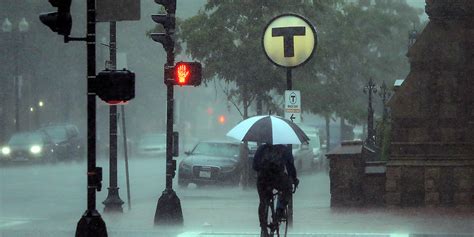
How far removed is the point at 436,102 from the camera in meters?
23.0

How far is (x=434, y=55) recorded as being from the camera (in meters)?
23.0

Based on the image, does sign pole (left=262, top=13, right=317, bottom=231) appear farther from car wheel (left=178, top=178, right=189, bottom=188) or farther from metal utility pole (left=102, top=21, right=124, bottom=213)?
car wheel (left=178, top=178, right=189, bottom=188)

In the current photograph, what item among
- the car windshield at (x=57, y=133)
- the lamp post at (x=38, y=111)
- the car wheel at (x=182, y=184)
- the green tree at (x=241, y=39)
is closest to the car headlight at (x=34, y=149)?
the car windshield at (x=57, y=133)

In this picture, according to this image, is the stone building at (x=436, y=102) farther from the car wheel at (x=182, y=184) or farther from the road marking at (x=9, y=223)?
the car wheel at (x=182, y=184)

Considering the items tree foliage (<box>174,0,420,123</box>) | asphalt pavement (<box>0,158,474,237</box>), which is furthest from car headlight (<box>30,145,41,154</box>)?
asphalt pavement (<box>0,158,474,237</box>)

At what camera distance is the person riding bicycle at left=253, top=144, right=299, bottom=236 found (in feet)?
48.6

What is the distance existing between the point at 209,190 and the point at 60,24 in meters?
19.7

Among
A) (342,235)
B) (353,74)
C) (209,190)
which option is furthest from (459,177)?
(353,74)

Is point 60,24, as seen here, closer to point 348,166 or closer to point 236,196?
point 348,166

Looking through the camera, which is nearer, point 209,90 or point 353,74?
point 353,74

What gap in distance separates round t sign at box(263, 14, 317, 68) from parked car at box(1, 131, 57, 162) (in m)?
31.6

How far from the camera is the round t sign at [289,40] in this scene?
17.9m

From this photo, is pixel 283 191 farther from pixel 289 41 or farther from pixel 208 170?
pixel 208 170

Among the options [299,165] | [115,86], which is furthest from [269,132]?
[299,165]
